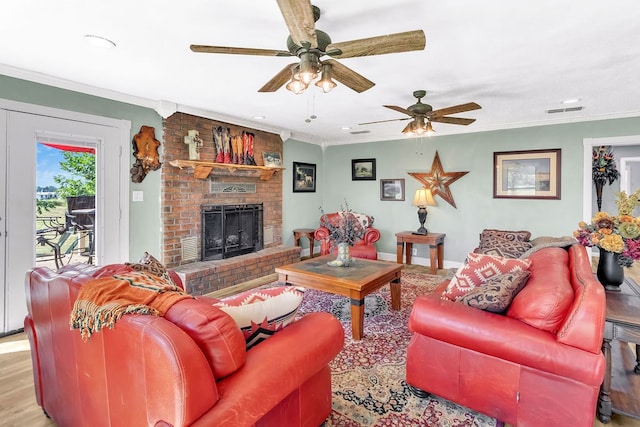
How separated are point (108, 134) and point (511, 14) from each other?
3.74 meters

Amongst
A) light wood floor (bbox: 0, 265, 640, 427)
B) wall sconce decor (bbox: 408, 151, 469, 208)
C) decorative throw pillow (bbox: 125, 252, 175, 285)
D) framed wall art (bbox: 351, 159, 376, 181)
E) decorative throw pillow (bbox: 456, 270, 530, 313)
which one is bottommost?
light wood floor (bbox: 0, 265, 640, 427)

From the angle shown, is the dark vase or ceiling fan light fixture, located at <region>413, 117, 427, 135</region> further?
ceiling fan light fixture, located at <region>413, 117, 427, 135</region>

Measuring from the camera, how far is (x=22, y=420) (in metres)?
1.80

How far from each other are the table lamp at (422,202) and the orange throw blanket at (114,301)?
458cm

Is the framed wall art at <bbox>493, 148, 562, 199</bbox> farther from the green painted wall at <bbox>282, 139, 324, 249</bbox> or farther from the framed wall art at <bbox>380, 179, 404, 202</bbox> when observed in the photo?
the green painted wall at <bbox>282, 139, 324, 249</bbox>

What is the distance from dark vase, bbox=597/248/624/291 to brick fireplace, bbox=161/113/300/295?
3.71m

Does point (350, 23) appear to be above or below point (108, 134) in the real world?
above

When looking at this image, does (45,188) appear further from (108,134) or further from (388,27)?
(388,27)

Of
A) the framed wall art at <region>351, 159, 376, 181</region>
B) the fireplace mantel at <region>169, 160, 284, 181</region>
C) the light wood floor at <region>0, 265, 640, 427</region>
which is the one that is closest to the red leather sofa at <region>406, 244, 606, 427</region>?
the light wood floor at <region>0, 265, 640, 427</region>

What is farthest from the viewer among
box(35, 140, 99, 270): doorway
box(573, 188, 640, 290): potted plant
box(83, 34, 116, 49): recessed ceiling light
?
box(35, 140, 99, 270): doorway

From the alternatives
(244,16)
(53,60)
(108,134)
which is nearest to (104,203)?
(108,134)

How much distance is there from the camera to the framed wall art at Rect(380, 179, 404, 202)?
5926 mm

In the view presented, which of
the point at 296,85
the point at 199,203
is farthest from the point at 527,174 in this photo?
the point at 199,203

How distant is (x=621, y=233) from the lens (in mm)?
2047
